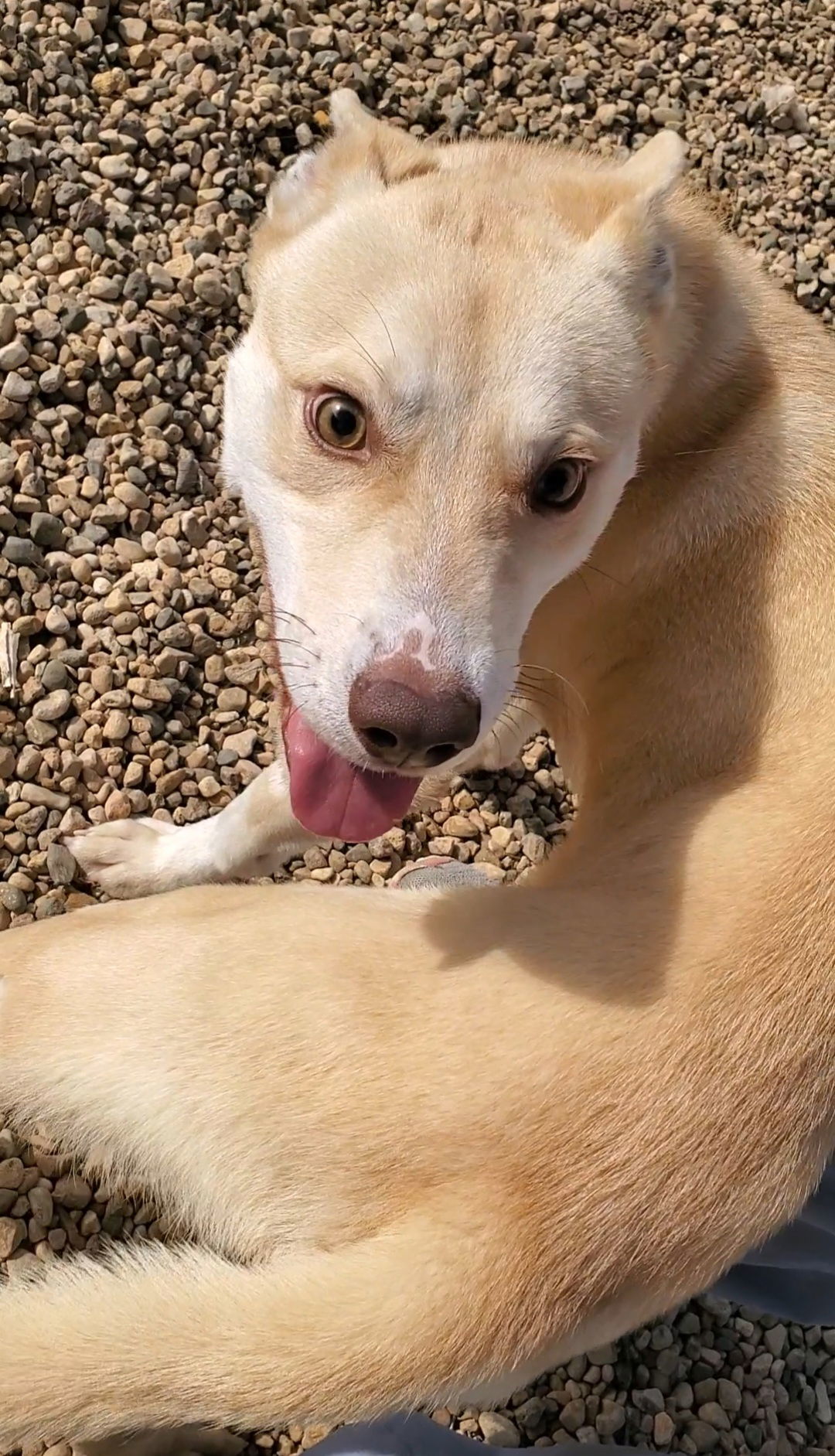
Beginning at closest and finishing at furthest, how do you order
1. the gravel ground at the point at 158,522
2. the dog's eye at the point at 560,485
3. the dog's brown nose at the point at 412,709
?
1. the dog's brown nose at the point at 412,709
2. the dog's eye at the point at 560,485
3. the gravel ground at the point at 158,522

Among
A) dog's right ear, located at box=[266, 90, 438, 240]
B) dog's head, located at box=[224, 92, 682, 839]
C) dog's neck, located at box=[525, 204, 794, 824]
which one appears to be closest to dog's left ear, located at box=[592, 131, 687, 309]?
dog's head, located at box=[224, 92, 682, 839]

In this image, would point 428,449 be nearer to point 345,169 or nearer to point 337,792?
point 337,792

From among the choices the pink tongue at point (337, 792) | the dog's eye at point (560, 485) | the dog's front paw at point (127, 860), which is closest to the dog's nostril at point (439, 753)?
the pink tongue at point (337, 792)

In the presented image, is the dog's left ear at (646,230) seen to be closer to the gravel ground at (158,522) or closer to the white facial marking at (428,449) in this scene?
the white facial marking at (428,449)

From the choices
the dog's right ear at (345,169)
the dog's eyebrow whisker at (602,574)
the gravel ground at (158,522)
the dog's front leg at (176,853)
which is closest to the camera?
the dog's right ear at (345,169)

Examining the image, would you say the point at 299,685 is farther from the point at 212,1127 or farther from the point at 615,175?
the point at 615,175

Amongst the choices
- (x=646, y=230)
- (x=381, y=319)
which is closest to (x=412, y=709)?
(x=381, y=319)

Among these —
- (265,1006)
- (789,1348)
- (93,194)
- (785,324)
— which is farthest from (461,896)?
(93,194)
